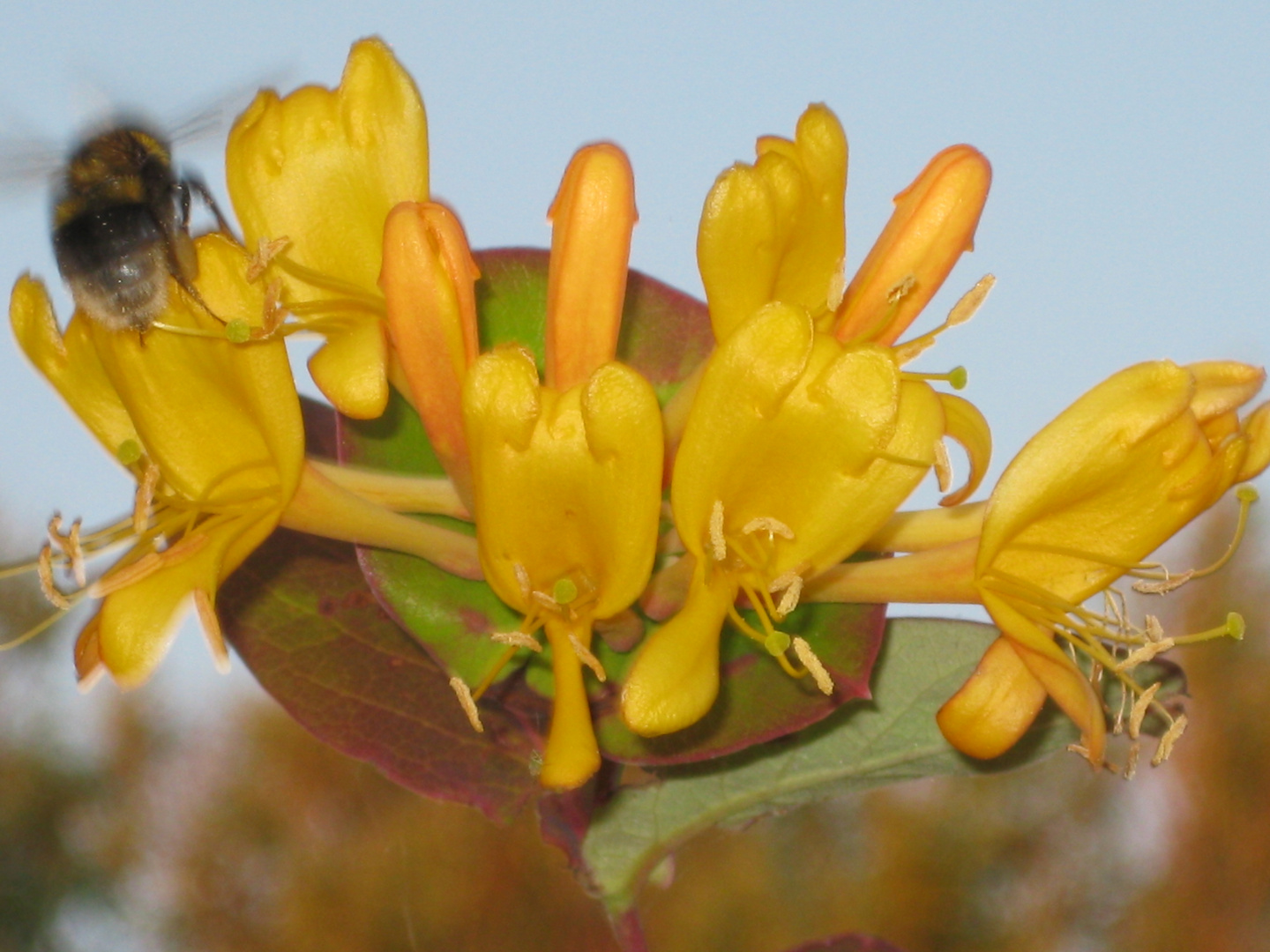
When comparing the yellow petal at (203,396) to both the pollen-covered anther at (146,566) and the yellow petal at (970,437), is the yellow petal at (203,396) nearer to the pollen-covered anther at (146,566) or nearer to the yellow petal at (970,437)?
the pollen-covered anther at (146,566)

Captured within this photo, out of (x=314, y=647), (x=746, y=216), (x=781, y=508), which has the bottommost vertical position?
(x=314, y=647)

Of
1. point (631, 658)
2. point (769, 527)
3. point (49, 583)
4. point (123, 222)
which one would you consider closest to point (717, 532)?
point (769, 527)

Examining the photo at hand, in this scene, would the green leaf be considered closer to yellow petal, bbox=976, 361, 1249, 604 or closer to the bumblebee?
yellow petal, bbox=976, 361, 1249, 604

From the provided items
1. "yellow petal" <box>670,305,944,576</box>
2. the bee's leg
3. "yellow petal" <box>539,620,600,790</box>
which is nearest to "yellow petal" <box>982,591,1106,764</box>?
"yellow petal" <box>670,305,944,576</box>

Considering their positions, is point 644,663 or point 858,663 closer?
point 644,663

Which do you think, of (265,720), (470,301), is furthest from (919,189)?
(265,720)

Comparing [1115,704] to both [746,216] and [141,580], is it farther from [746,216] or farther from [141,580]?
[141,580]

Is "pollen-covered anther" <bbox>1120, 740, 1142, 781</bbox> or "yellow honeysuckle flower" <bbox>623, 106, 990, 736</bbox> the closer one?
"yellow honeysuckle flower" <bbox>623, 106, 990, 736</bbox>
